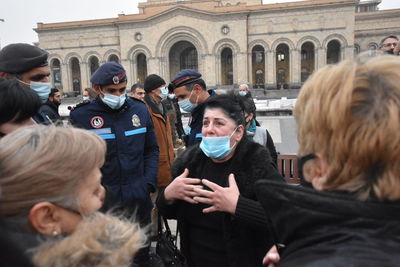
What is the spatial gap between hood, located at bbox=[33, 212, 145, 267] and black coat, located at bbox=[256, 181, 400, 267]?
61 cm

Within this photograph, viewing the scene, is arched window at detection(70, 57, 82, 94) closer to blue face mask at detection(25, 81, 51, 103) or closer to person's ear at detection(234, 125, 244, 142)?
blue face mask at detection(25, 81, 51, 103)

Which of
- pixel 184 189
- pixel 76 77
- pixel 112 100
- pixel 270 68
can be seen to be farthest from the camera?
pixel 76 77

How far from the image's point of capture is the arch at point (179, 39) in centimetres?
4053

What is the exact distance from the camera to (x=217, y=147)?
2404 millimetres

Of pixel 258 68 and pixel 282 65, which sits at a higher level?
pixel 282 65

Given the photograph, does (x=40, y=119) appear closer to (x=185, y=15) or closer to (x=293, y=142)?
(x=293, y=142)

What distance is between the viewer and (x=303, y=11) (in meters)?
38.4

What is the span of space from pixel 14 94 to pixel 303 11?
41645mm

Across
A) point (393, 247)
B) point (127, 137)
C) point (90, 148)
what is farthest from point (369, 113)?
point (127, 137)

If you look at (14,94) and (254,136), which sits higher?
(14,94)

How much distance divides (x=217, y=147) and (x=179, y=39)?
136 feet

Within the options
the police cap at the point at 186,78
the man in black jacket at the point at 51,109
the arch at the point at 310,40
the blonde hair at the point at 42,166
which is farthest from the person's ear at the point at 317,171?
the arch at the point at 310,40

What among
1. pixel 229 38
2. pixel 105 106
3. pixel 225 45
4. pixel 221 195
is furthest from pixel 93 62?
pixel 221 195

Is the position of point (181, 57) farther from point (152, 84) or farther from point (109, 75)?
point (109, 75)
